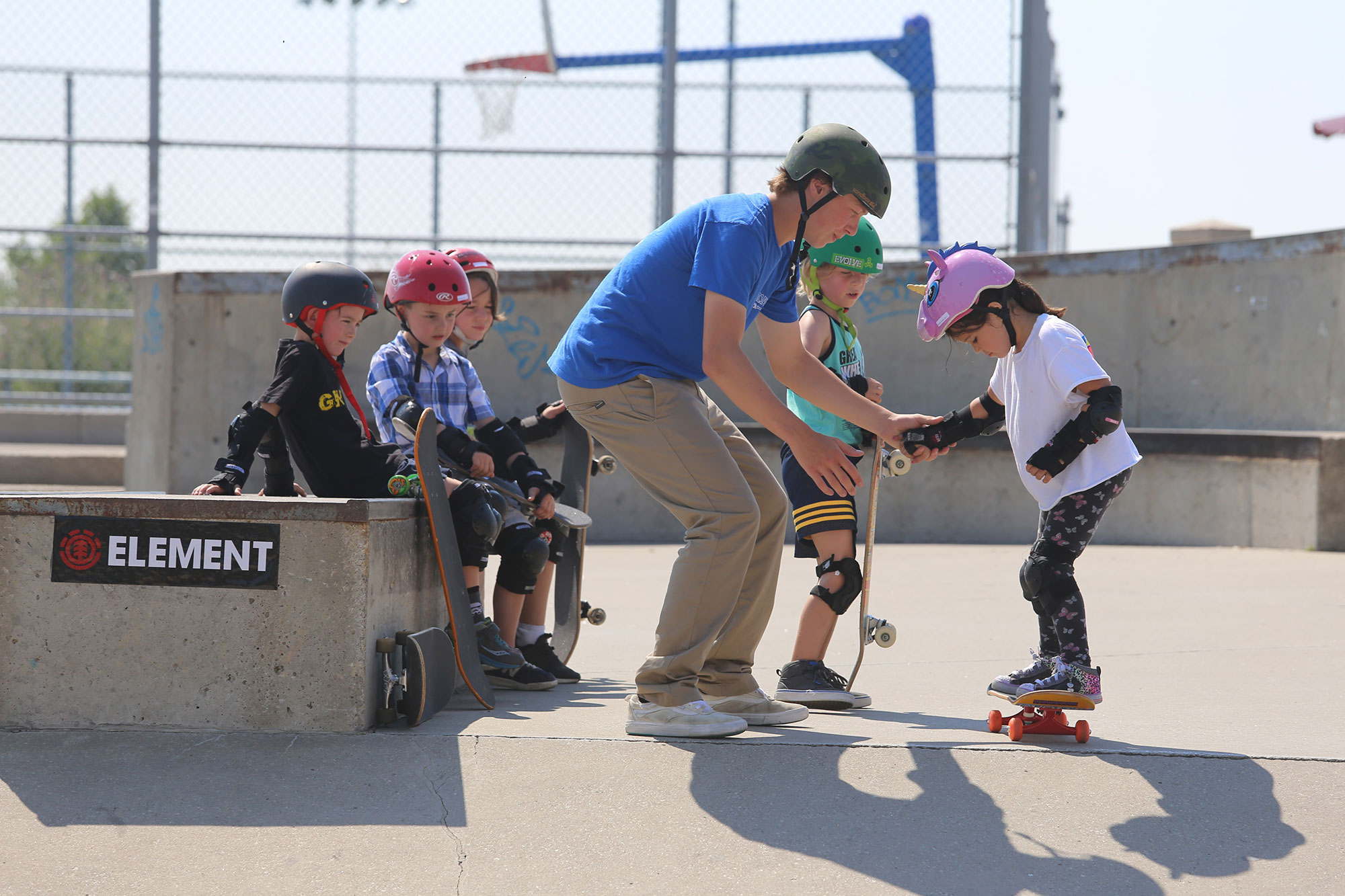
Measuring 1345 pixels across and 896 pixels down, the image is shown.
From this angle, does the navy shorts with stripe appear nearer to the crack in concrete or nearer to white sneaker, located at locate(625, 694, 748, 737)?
white sneaker, located at locate(625, 694, 748, 737)

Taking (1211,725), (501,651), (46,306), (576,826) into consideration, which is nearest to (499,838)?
(576,826)

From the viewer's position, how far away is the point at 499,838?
8.87ft

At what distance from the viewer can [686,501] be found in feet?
10.6

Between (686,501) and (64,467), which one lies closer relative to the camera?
(686,501)

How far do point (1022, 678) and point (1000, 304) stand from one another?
110cm

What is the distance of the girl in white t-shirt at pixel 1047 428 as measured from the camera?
3.29 m

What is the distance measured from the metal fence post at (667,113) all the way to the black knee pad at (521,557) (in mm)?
5160

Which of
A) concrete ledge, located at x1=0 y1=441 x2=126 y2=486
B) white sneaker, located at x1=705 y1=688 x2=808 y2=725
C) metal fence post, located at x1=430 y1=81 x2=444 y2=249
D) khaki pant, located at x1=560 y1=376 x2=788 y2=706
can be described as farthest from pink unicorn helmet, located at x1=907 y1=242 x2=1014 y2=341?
concrete ledge, located at x1=0 y1=441 x2=126 y2=486

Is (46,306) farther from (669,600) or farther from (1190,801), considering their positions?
(1190,801)

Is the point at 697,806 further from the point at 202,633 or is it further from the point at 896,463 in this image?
the point at 202,633

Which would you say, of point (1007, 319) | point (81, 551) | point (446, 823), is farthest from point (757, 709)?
point (81, 551)

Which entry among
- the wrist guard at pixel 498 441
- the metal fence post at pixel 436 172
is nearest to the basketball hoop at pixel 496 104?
the metal fence post at pixel 436 172

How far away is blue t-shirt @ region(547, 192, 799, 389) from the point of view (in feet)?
10.5

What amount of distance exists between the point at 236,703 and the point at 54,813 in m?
0.53
